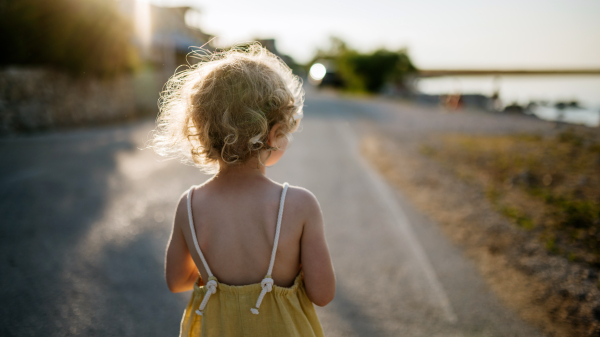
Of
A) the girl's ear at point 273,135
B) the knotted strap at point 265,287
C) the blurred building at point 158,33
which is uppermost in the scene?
the blurred building at point 158,33

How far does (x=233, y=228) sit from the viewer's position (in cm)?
124

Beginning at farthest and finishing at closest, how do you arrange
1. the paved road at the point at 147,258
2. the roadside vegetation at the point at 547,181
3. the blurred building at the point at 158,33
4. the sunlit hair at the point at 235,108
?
the blurred building at the point at 158,33, the roadside vegetation at the point at 547,181, the paved road at the point at 147,258, the sunlit hair at the point at 235,108

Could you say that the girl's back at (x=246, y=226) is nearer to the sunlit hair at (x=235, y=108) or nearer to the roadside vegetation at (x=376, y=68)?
Answer: the sunlit hair at (x=235, y=108)

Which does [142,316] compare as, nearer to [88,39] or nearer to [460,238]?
[460,238]

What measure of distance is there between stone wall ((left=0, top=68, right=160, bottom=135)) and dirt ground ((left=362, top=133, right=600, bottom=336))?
1006 cm

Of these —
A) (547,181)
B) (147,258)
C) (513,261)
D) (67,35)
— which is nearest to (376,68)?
(67,35)

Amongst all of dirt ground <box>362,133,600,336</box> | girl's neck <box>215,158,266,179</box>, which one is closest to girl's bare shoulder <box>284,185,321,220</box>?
girl's neck <box>215,158,266,179</box>

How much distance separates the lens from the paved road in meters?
2.60

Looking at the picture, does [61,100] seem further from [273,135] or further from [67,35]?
[273,135]

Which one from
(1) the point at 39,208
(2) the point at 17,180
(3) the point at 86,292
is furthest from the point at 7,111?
(3) the point at 86,292

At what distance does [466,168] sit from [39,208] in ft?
22.8

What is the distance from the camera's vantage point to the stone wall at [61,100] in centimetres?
1011

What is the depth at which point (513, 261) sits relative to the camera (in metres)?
3.61

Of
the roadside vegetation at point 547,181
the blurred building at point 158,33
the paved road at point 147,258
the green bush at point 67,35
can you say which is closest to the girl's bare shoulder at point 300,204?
the paved road at point 147,258
